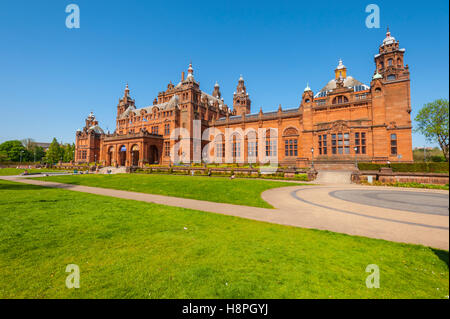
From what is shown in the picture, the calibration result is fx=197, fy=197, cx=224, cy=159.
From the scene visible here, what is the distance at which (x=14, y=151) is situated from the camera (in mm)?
84312

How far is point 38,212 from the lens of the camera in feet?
26.8

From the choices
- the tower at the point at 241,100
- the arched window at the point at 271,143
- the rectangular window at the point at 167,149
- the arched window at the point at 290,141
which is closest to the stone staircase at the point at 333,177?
the arched window at the point at 290,141

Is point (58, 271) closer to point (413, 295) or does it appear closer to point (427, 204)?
point (413, 295)

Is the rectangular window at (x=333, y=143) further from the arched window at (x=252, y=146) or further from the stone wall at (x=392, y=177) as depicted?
the arched window at (x=252, y=146)

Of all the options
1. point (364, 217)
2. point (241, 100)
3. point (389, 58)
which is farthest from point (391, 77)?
point (241, 100)

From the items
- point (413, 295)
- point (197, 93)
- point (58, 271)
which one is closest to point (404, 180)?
point (413, 295)

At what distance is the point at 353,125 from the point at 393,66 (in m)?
14.5

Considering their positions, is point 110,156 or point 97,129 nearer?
point 110,156

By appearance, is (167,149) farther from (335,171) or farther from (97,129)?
(97,129)

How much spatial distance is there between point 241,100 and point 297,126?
3334cm

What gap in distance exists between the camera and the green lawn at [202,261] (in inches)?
130

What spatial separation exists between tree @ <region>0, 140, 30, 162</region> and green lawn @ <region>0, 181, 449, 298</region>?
4332 inches

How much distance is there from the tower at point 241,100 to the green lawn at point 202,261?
6358 cm

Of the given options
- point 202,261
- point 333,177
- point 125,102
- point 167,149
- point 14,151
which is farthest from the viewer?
point 14,151
